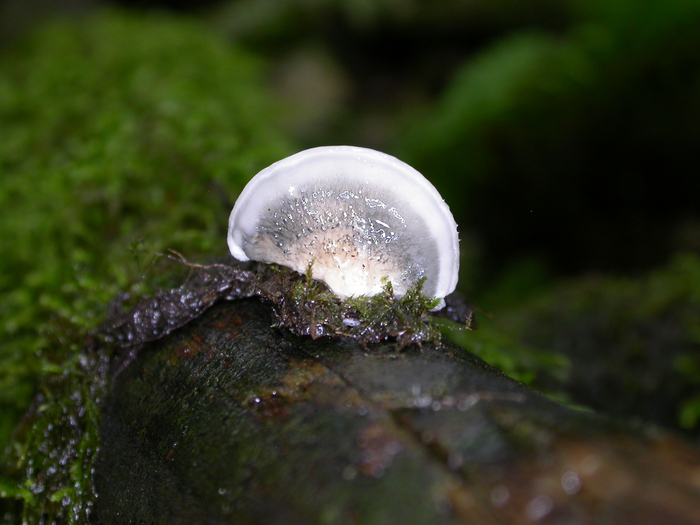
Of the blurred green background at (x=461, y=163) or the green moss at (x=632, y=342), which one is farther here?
the green moss at (x=632, y=342)

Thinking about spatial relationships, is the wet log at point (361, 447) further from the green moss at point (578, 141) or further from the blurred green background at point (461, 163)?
the green moss at point (578, 141)

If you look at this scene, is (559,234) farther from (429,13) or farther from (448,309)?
(448,309)

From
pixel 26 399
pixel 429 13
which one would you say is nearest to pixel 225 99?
pixel 26 399

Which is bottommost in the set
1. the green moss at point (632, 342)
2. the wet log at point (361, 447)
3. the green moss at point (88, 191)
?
the green moss at point (632, 342)

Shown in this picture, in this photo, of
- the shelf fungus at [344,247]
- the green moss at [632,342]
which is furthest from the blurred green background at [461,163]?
the shelf fungus at [344,247]

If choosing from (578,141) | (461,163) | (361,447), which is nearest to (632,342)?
(578,141)

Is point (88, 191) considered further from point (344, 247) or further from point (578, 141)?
point (578, 141)
